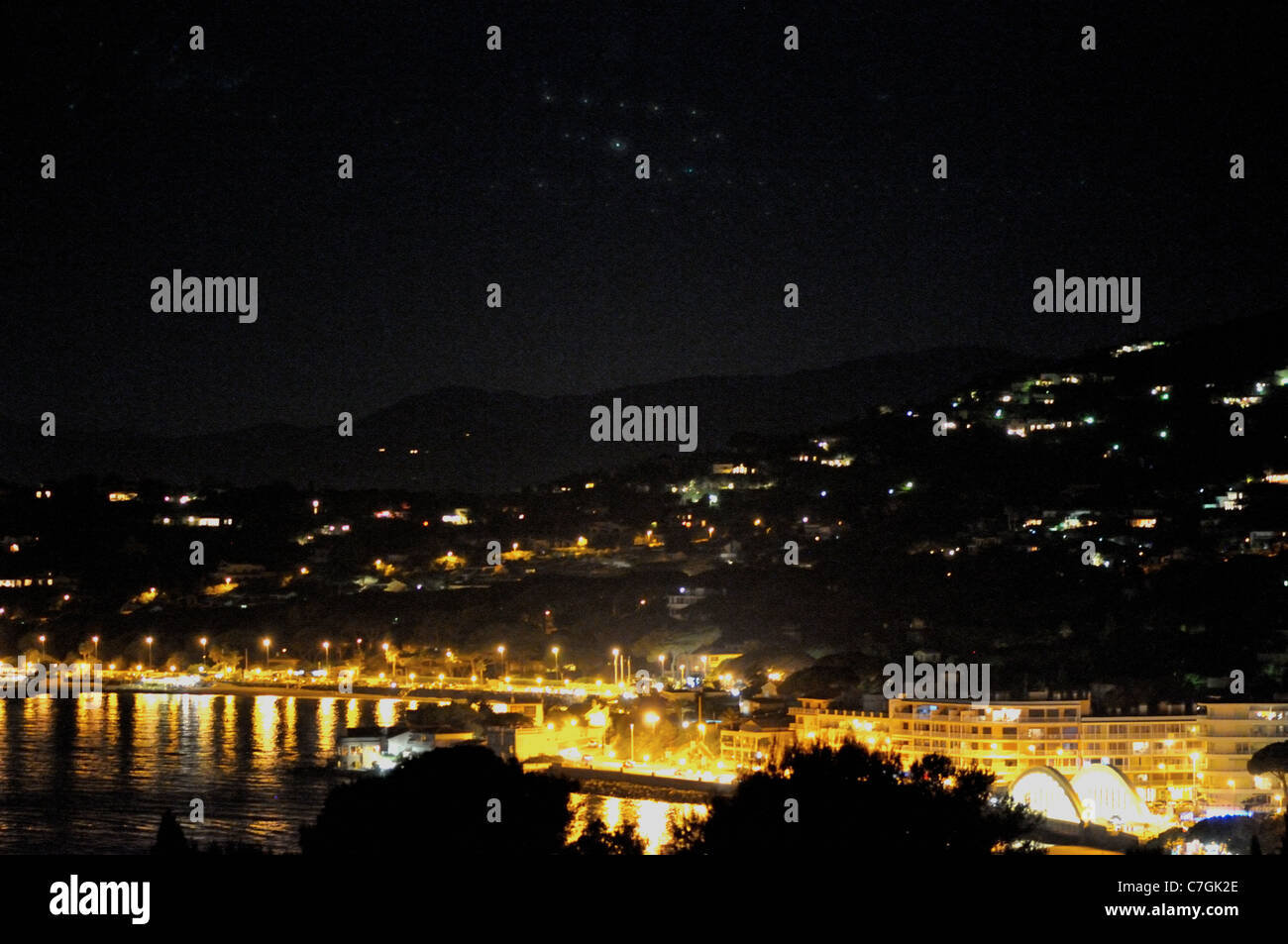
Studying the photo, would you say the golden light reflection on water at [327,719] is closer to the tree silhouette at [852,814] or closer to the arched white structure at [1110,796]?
the arched white structure at [1110,796]

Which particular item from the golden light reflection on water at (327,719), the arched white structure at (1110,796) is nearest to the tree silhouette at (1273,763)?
the arched white structure at (1110,796)

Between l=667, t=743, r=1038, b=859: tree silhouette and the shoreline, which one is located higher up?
l=667, t=743, r=1038, b=859: tree silhouette

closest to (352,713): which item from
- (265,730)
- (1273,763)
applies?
(265,730)

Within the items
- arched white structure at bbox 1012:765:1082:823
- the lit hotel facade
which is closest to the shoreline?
the lit hotel facade

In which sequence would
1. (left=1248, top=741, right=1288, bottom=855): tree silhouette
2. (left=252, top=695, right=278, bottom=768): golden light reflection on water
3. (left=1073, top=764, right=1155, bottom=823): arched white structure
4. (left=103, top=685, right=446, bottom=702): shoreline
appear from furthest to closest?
(left=103, top=685, right=446, bottom=702): shoreline
(left=252, top=695, right=278, bottom=768): golden light reflection on water
(left=1248, top=741, right=1288, bottom=855): tree silhouette
(left=1073, top=764, right=1155, bottom=823): arched white structure

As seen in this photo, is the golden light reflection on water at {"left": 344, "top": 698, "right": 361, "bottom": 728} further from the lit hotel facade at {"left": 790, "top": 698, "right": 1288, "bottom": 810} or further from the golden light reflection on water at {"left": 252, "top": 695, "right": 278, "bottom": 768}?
the lit hotel facade at {"left": 790, "top": 698, "right": 1288, "bottom": 810}

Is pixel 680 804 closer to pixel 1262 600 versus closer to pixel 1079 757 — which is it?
pixel 1079 757

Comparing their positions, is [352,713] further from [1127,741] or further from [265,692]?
[1127,741]
